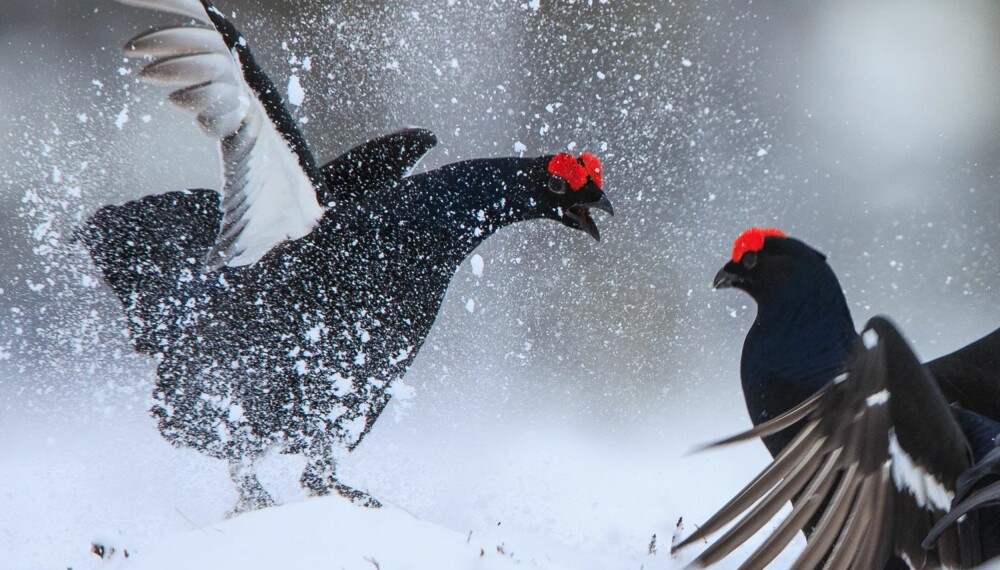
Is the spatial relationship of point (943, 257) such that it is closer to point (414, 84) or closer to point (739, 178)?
point (739, 178)

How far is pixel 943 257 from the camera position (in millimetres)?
2908

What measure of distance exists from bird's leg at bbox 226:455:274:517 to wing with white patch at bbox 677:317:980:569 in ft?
3.38

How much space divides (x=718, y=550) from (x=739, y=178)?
218cm

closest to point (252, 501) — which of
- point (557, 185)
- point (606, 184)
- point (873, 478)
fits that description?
point (557, 185)

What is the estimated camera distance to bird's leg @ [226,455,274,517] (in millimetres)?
1449

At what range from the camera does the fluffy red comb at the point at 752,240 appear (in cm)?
121

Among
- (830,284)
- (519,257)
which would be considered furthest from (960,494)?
(519,257)

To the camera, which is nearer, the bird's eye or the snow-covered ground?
the snow-covered ground

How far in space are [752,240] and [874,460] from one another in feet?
1.83

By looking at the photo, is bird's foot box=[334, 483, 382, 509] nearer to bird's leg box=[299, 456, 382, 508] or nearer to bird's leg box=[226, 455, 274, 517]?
bird's leg box=[299, 456, 382, 508]

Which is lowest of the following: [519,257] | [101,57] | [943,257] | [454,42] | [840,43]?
[943,257]

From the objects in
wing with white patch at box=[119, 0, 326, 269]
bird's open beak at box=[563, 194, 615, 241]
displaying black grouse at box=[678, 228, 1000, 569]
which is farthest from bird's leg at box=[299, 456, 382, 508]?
displaying black grouse at box=[678, 228, 1000, 569]

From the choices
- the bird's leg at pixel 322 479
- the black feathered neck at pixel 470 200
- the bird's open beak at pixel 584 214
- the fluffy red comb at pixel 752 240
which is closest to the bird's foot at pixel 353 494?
the bird's leg at pixel 322 479

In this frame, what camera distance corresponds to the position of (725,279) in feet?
4.16
